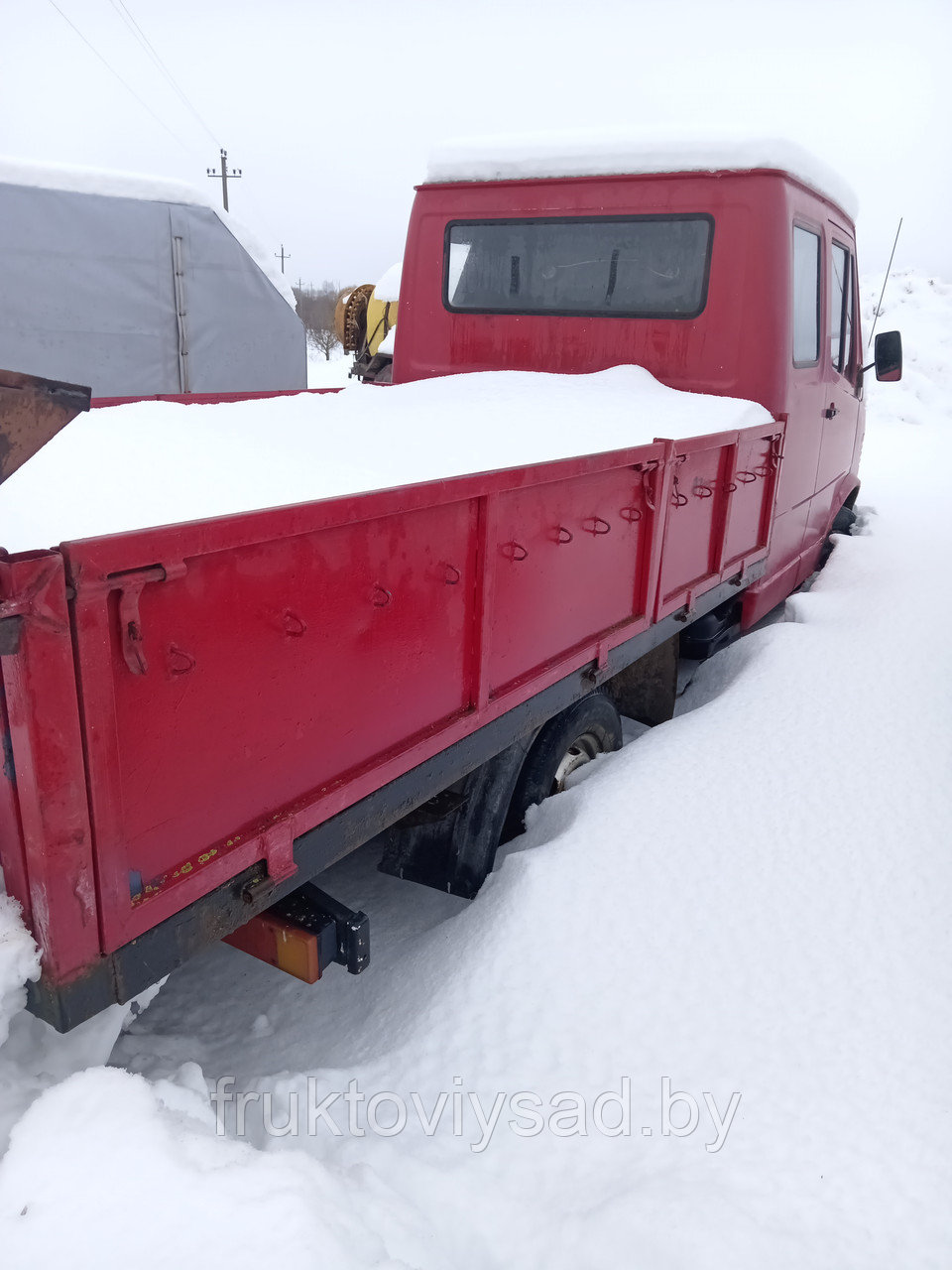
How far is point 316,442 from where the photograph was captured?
2879mm

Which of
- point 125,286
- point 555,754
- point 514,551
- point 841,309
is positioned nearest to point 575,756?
point 555,754

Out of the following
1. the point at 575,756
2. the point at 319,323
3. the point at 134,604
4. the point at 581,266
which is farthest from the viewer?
the point at 319,323

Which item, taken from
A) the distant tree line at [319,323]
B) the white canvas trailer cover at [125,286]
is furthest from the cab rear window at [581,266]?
the distant tree line at [319,323]

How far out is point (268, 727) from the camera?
177cm

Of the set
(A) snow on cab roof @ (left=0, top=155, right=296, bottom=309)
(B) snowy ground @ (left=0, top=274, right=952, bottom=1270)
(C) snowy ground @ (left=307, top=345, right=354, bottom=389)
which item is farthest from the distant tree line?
(B) snowy ground @ (left=0, top=274, right=952, bottom=1270)

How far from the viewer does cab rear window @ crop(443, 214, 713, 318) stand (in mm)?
4355

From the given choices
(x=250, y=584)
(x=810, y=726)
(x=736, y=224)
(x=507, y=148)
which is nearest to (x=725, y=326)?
(x=736, y=224)

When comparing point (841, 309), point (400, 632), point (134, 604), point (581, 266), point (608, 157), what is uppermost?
point (608, 157)

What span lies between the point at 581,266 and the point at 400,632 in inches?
124

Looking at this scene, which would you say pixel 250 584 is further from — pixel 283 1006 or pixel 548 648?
pixel 283 1006

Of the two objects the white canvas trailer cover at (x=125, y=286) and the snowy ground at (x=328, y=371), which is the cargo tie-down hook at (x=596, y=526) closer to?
the white canvas trailer cover at (x=125, y=286)

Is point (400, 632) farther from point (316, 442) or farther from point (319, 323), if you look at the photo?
point (319, 323)

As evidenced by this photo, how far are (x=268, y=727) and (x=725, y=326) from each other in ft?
11.1

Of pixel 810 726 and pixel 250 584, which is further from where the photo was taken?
pixel 810 726
